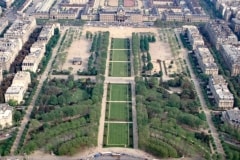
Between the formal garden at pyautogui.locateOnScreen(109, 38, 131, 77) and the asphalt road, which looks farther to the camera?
the formal garden at pyautogui.locateOnScreen(109, 38, 131, 77)

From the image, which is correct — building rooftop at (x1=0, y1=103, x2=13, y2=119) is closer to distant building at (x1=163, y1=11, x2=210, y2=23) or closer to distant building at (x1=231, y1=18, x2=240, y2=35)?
distant building at (x1=163, y1=11, x2=210, y2=23)

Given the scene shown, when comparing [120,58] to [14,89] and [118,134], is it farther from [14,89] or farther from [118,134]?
[118,134]

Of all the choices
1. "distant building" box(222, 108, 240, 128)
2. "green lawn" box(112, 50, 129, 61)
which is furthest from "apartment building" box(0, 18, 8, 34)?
"distant building" box(222, 108, 240, 128)

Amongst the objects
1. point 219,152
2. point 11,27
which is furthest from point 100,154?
point 11,27

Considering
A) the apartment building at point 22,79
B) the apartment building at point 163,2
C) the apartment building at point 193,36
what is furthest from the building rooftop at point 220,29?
the apartment building at point 22,79

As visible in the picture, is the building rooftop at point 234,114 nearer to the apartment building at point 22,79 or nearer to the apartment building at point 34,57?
the apartment building at point 22,79

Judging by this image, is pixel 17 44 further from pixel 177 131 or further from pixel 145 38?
pixel 177 131
